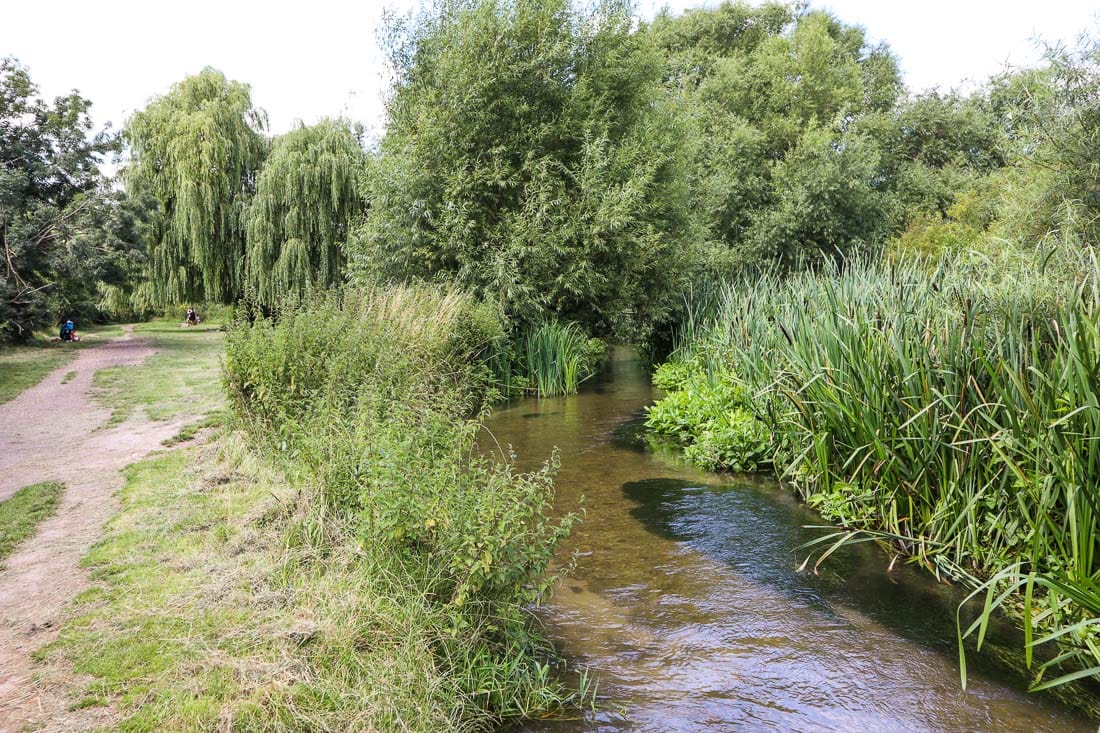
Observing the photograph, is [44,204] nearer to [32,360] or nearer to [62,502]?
[32,360]

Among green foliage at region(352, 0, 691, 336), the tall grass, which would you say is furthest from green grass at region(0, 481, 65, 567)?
green foliage at region(352, 0, 691, 336)

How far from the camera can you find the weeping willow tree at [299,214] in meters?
19.7

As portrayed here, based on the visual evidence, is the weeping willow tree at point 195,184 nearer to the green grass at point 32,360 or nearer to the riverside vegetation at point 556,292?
the riverside vegetation at point 556,292

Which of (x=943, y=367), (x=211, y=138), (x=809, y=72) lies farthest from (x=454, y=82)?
(x=809, y=72)

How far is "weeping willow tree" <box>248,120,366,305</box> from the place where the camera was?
64.6ft

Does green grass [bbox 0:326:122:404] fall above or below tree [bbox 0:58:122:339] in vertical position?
below

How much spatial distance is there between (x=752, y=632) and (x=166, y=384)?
12.0 meters

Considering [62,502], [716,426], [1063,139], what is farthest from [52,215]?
[1063,139]

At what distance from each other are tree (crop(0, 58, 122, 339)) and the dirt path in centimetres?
624

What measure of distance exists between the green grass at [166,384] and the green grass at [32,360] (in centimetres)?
121

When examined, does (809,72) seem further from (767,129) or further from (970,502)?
(970,502)

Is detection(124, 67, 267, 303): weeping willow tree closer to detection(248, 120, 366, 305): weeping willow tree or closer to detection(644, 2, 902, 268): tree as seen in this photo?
detection(248, 120, 366, 305): weeping willow tree

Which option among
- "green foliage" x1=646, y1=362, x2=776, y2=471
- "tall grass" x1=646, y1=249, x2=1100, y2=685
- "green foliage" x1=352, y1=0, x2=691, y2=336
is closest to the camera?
"tall grass" x1=646, y1=249, x2=1100, y2=685

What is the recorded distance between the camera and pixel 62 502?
231 inches
